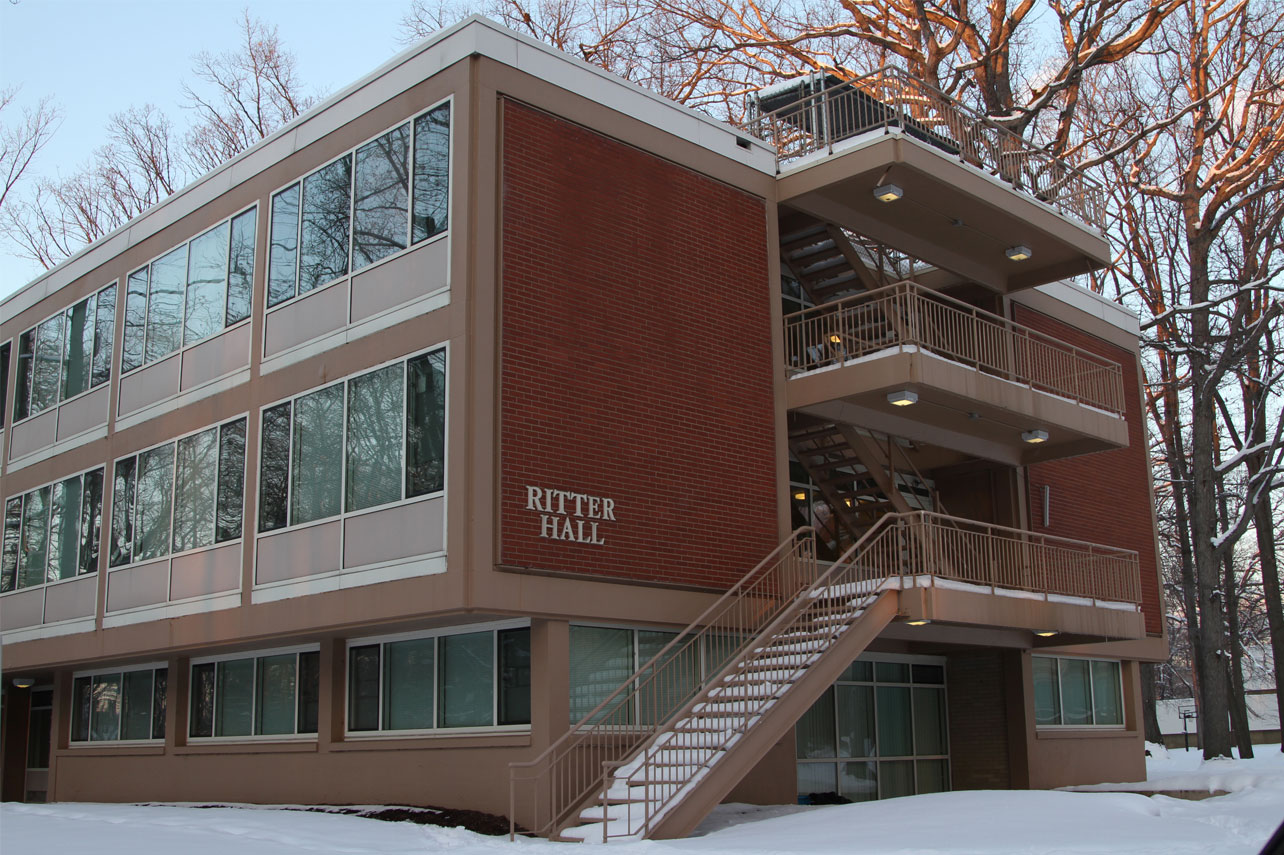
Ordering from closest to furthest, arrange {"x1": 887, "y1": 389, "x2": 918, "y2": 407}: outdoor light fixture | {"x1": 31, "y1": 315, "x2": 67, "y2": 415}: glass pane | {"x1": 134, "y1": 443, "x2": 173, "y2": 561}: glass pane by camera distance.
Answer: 1. {"x1": 887, "y1": 389, "x2": 918, "y2": 407}: outdoor light fixture
2. {"x1": 134, "y1": 443, "x2": 173, "y2": 561}: glass pane
3. {"x1": 31, "y1": 315, "x2": 67, "y2": 415}: glass pane

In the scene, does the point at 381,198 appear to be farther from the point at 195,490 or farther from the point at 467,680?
the point at 467,680

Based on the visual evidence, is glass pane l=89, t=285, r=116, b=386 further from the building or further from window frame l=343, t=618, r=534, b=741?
window frame l=343, t=618, r=534, b=741

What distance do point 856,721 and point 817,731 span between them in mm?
1182

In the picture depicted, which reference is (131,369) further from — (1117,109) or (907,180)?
(1117,109)

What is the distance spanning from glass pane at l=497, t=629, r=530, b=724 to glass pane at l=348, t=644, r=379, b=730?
Answer: 98.5 inches

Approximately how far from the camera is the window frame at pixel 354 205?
16.0m

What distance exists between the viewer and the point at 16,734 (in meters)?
27.1

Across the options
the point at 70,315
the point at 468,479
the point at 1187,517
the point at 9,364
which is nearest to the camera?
the point at 468,479

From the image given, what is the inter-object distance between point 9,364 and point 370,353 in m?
13.2

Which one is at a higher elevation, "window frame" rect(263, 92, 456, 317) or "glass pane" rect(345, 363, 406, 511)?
"window frame" rect(263, 92, 456, 317)

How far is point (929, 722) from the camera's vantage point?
22438mm

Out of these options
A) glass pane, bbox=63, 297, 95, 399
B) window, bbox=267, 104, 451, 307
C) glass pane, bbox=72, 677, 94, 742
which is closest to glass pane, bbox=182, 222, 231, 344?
window, bbox=267, 104, 451, 307

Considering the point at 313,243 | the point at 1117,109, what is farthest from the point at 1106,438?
the point at 1117,109

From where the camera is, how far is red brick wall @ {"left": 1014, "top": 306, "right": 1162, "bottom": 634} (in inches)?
967
